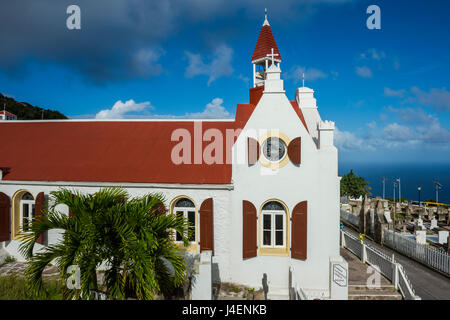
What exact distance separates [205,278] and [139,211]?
405cm

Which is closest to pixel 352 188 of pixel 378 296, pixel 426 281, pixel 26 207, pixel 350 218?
pixel 350 218

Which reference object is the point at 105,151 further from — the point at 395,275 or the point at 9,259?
the point at 395,275

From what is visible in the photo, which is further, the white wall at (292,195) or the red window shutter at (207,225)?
the red window shutter at (207,225)

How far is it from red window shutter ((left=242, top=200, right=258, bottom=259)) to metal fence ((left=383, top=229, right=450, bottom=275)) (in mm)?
10740

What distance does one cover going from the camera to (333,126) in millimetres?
11227

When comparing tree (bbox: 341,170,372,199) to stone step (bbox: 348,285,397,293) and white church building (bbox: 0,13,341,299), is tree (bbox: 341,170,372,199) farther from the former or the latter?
stone step (bbox: 348,285,397,293)

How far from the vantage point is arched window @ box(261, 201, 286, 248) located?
37.7 feet

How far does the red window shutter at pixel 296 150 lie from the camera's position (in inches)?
435

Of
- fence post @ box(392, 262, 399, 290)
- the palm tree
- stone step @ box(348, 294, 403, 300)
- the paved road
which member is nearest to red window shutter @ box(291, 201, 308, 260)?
stone step @ box(348, 294, 403, 300)

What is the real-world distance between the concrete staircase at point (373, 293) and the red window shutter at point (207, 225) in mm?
6459


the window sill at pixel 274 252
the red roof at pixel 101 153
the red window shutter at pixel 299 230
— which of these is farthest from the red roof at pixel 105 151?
the window sill at pixel 274 252

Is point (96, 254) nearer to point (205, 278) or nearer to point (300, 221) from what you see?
point (205, 278)

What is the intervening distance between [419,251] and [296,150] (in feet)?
37.4

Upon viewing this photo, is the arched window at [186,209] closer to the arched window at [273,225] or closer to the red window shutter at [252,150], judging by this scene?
the arched window at [273,225]
